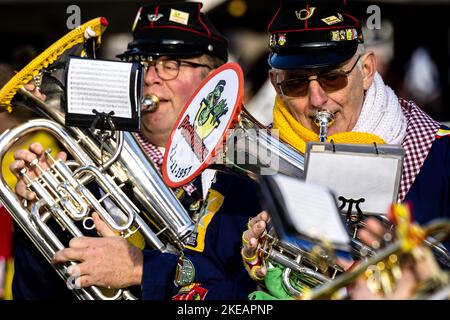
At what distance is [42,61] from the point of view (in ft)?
11.8

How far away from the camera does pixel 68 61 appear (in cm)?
343

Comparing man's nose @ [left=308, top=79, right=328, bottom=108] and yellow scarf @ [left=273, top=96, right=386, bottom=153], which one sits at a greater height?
man's nose @ [left=308, top=79, right=328, bottom=108]

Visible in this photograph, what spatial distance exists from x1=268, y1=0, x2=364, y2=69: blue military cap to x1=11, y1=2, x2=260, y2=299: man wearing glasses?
505mm

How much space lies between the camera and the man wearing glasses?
132 inches

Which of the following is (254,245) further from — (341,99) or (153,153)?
(153,153)

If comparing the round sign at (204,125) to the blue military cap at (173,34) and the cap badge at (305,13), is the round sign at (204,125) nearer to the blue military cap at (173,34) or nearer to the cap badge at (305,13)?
the cap badge at (305,13)

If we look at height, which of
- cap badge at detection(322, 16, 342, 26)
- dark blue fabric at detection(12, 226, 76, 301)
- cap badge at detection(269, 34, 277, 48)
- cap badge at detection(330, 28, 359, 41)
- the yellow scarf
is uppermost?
cap badge at detection(322, 16, 342, 26)

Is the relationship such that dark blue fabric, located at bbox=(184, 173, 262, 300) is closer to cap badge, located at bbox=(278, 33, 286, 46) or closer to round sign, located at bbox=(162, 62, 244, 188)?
round sign, located at bbox=(162, 62, 244, 188)

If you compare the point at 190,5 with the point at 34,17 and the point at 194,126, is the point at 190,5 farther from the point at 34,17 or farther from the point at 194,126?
the point at 34,17

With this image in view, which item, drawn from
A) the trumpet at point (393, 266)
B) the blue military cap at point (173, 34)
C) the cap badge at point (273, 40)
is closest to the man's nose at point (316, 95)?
the cap badge at point (273, 40)

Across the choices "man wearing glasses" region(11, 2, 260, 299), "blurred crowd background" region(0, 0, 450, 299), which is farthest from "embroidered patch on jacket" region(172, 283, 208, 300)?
"blurred crowd background" region(0, 0, 450, 299)

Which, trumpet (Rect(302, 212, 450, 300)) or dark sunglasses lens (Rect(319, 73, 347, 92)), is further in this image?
dark sunglasses lens (Rect(319, 73, 347, 92))

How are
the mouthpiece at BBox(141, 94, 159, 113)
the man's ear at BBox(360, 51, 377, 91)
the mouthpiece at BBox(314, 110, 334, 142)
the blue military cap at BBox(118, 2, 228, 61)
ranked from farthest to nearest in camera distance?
the blue military cap at BBox(118, 2, 228, 61) → the mouthpiece at BBox(141, 94, 159, 113) → the man's ear at BBox(360, 51, 377, 91) → the mouthpiece at BBox(314, 110, 334, 142)

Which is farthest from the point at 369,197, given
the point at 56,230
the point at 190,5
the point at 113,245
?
the point at 190,5
